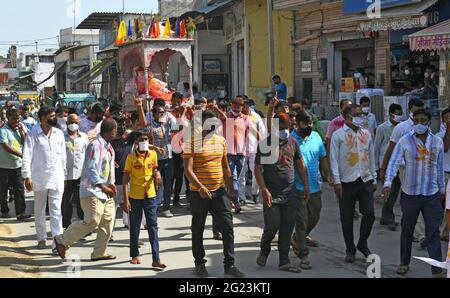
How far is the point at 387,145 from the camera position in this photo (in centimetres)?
998

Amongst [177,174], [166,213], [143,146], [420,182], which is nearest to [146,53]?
[177,174]

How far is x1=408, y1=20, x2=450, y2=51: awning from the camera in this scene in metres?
12.4

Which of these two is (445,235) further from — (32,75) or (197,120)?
(32,75)

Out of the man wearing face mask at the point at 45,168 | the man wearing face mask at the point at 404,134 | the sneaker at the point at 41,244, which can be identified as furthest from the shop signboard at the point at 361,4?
the sneaker at the point at 41,244

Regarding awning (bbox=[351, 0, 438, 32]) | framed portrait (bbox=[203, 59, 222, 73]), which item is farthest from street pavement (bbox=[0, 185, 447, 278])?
framed portrait (bbox=[203, 59, 222, 73])

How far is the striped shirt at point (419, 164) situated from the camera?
23.4ft

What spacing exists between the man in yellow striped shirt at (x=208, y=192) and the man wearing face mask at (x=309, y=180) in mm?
844

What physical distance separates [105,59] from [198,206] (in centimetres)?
2794

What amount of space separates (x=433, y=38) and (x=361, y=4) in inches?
135

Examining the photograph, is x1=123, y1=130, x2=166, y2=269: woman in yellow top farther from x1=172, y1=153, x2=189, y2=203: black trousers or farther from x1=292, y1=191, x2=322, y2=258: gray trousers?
x1=172, y1=153, x2=189, y2=203: black trousers

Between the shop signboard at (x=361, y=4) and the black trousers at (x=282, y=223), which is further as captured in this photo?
the shop signboard at (x=361, y=4)

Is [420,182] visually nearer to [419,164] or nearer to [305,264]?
[419,164]

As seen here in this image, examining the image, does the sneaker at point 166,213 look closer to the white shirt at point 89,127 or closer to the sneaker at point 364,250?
the white shirt at point 89,127

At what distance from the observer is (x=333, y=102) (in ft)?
61.0
